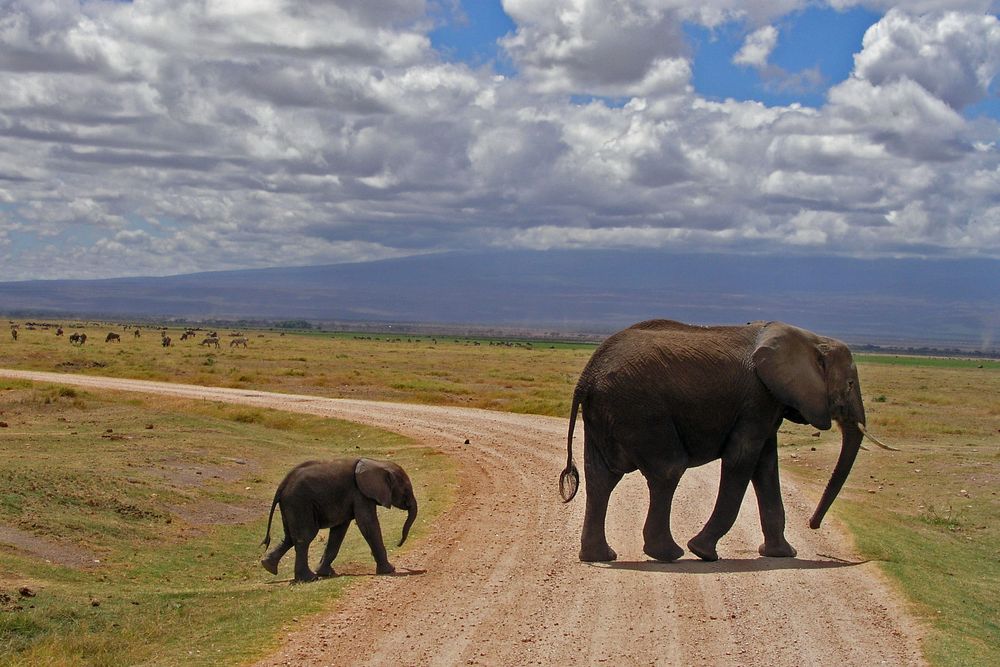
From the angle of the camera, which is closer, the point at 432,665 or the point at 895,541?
the point at 432,665

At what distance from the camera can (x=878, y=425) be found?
127ft

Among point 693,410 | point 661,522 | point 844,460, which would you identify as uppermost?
point 693,410

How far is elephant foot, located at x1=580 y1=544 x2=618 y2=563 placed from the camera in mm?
15383

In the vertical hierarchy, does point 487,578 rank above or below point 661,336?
below

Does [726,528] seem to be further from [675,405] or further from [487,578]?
[487,578]

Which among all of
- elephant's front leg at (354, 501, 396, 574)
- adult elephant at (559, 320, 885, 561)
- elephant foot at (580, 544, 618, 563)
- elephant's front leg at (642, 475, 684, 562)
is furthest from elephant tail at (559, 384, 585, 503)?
elephant's front leg at (354, 501, 396, 574)

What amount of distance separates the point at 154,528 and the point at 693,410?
9.44 meters

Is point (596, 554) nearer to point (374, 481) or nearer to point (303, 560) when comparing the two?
point (374, 481)

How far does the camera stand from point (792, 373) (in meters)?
15.5

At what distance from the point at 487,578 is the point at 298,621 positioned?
2863 millimetres

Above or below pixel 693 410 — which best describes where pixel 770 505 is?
below

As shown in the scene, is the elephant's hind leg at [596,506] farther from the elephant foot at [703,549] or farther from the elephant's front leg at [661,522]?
the elephant foot at [703,549]

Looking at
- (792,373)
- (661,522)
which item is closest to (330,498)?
(661,522)

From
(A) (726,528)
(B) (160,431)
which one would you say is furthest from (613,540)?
(B) (160,431)
